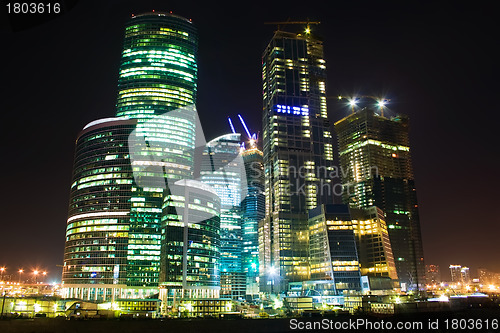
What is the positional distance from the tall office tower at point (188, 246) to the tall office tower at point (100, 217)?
22.6 m

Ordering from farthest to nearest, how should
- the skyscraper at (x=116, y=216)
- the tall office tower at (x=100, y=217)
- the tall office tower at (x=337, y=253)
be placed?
the tall office tower at (x=337, y=253) < the skyscraper at (x=116, y=216) < the tall office tower at (x=100, y=217)

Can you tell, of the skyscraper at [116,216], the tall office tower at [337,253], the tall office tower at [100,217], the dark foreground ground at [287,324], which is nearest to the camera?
the dark foreground ground at [287,324]

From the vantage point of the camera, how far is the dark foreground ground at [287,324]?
91.8 metres

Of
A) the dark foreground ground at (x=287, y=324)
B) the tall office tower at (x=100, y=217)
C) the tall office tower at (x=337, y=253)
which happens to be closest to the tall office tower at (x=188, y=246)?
the tall office tower at (x=100, y=217)

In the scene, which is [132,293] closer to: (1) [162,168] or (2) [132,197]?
(2) [132,197]

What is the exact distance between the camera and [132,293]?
571 feet

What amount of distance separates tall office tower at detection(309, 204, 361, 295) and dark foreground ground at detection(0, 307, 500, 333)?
47643 millimetres

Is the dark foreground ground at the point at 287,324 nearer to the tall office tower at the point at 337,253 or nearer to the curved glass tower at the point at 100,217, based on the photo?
the tall office tower at the point at 337,253

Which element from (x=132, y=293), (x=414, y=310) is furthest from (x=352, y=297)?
(x=132, y=293)

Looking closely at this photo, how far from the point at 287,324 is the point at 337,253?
83.3m

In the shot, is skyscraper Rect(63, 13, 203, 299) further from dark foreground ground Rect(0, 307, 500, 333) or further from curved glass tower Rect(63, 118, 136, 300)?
dark foreground ground Rect(0, 307, 500, 333)

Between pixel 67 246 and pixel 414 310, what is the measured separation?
153326mm

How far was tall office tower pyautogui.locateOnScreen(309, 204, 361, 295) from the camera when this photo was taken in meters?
180

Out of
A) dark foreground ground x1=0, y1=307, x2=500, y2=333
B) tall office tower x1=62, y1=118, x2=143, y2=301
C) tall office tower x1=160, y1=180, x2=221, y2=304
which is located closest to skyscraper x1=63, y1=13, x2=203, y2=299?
tall office tower x1=62, y1=118, x2=143, y2=301
